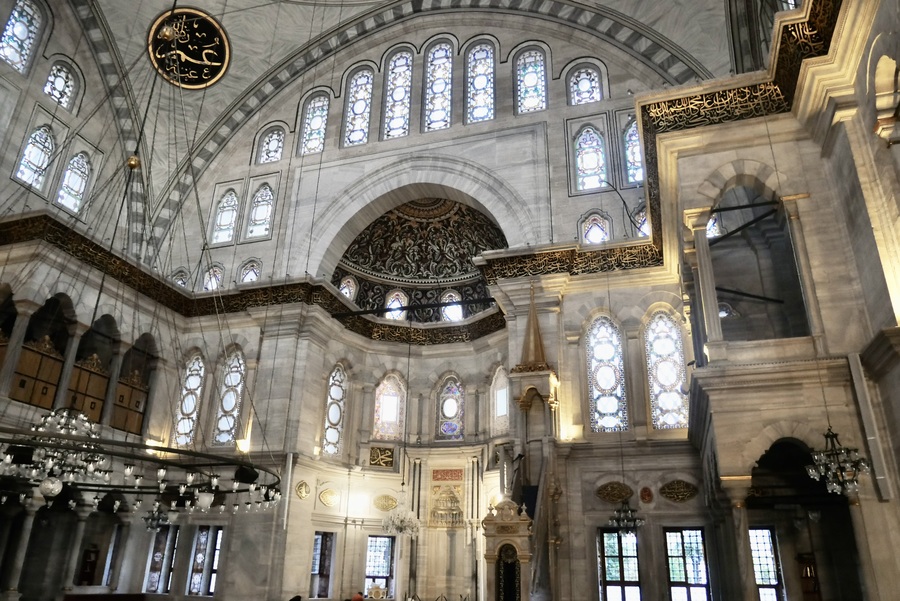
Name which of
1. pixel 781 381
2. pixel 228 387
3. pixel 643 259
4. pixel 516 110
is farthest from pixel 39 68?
pixel 781 381

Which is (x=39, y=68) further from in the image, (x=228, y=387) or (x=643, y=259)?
(x=643, y=259)

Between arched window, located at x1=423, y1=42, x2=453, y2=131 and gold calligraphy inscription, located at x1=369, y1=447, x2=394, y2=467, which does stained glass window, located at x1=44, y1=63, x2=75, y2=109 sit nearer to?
arched window, located at x1=423, y1=42, x2=453, y2=131

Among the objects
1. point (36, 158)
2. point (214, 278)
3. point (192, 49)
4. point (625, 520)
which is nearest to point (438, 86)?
point (192, 49)

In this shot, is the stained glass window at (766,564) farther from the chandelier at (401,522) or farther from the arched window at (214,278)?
the arched window at (214,278)

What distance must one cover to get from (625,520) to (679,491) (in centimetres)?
161

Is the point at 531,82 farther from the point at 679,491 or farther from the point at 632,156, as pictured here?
the point at 679,491

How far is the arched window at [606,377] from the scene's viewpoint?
1312cm

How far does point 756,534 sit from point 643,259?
18.1ft

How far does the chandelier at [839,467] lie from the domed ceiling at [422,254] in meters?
12.1

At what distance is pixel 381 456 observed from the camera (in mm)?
17438

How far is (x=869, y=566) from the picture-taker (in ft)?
22.5

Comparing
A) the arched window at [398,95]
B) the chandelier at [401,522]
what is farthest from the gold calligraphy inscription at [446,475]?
the arched window at [398,95]

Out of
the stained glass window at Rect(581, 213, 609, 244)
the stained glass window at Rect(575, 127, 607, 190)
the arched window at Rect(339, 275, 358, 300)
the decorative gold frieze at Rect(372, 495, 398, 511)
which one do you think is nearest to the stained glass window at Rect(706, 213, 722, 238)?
the stained glass window at Rect(581, 213, 609, 244)

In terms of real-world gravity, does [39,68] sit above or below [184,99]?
below
